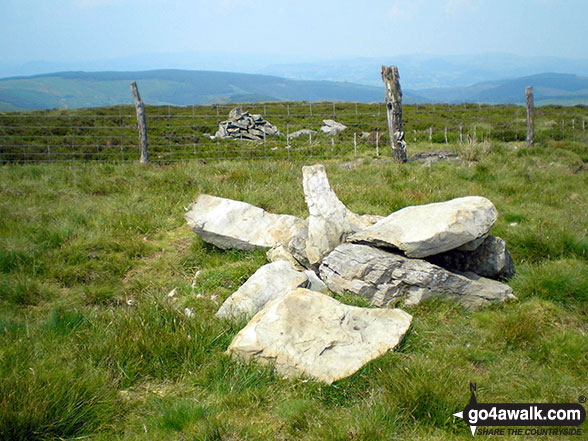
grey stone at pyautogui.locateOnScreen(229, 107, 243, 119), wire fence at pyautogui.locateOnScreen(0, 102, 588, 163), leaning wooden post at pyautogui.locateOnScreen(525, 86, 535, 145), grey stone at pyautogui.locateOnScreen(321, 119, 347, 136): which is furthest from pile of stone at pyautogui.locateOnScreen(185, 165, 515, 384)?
grey stone at pyautogui.locateOnScreen(229, 107, 243, 119)

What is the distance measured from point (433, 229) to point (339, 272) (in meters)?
1.12

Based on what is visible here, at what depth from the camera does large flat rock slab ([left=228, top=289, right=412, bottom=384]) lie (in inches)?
122

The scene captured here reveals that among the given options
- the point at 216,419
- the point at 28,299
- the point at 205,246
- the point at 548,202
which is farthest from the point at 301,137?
the point at 216,419

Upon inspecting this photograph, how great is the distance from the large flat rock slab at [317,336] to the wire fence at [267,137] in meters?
8.65

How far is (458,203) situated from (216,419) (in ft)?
12.0

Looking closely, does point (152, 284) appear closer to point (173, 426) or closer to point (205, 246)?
point (205, 246)

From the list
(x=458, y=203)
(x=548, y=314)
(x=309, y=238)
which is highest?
(x=458, y=203)

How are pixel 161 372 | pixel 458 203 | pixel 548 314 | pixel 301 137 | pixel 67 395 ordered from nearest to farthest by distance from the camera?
pixel 67 395
pixel 161 372
pixel 548 314
pixel 458 203
pixel 301 137

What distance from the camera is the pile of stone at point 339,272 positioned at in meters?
3.26

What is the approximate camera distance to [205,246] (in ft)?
19.1

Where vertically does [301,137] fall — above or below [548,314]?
above

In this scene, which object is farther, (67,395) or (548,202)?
(548,202)

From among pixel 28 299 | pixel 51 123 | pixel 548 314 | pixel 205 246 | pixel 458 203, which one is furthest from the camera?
pixel 51 123

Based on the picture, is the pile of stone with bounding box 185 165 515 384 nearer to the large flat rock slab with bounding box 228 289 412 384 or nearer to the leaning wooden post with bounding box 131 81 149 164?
the large flat rock slab with bounding box 228 289 412 384
